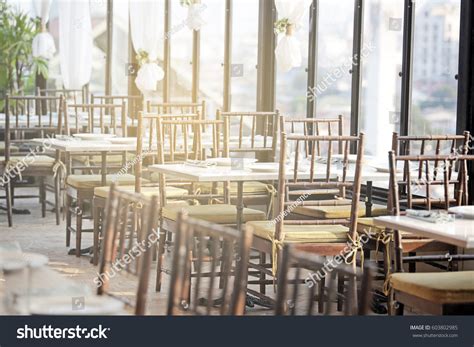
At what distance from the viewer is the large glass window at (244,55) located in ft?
24.0

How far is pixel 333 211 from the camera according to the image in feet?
16.2

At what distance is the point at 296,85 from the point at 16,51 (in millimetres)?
3205

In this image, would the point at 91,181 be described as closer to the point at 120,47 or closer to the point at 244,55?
the point at 244,55

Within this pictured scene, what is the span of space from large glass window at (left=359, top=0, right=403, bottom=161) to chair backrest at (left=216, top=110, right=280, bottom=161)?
53 centimetres

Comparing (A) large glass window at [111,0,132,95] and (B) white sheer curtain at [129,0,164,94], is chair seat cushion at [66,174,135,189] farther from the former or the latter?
(A) large glass window at [111,0,132,95]

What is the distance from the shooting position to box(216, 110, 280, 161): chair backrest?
601 centimetres

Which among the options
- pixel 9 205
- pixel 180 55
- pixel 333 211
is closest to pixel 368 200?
pixel 333 211

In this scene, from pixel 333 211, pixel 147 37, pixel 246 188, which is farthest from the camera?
pixel 147 37

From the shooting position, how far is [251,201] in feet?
19.0

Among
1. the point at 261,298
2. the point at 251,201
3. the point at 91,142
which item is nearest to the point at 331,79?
the point at 251,201

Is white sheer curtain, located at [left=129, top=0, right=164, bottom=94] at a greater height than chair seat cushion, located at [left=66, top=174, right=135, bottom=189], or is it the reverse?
white sheer curtain, located at [left=129, top=0, right=164, bottom=94]

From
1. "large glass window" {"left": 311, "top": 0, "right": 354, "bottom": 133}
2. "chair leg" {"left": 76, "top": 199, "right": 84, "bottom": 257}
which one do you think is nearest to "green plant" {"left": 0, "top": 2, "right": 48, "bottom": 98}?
"chair leg" {"left": 76, "top": 199, "right": 84, "bottom": 257}
